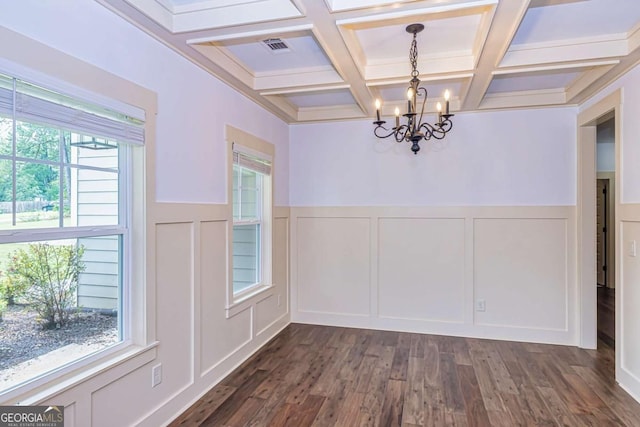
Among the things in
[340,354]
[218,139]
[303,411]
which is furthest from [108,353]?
[340,354]

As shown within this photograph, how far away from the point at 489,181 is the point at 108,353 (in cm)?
384

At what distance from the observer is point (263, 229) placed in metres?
4.04

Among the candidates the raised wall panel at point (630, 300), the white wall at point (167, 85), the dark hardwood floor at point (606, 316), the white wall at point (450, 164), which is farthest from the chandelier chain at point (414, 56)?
the dark hardwood floor at point (606, 316)

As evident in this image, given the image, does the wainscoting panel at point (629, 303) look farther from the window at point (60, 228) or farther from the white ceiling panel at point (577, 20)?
the window at point (60, 228)

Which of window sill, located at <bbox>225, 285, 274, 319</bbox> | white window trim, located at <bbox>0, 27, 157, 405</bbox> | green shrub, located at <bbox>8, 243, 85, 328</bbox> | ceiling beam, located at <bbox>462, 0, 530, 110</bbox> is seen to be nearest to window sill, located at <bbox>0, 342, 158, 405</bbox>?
white window trim, located at <bbox>0, 27, 157, 405</bbox>

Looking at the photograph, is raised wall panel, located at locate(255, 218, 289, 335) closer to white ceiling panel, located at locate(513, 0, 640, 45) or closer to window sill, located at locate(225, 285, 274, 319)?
window sill, located at locate(225, 285, 274, 319)

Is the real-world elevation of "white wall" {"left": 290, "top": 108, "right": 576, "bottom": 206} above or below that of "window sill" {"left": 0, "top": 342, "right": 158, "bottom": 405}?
above

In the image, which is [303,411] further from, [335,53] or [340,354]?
[335,53]

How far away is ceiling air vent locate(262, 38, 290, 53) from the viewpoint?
269 cm

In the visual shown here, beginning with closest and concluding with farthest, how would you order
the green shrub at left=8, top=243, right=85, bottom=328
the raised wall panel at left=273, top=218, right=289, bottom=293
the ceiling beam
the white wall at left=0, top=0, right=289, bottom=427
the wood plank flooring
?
the green shrub at left=8, top=243, right=85, bottom=328, the white wall at left=0, top=0, right=289, bottom=427, the ceiling beam, the wood plank flooring, the raised wall panel at left=273, top=218, right=289, bottom=293

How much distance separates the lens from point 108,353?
2.06 metres

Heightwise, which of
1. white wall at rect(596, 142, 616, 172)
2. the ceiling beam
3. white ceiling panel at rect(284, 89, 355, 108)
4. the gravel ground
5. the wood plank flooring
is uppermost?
white ceiling panel at rect(284, 89, 355, 108)

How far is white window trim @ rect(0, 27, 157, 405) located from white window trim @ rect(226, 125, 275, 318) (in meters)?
0.92

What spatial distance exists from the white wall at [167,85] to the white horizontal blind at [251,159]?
0.22 meters
